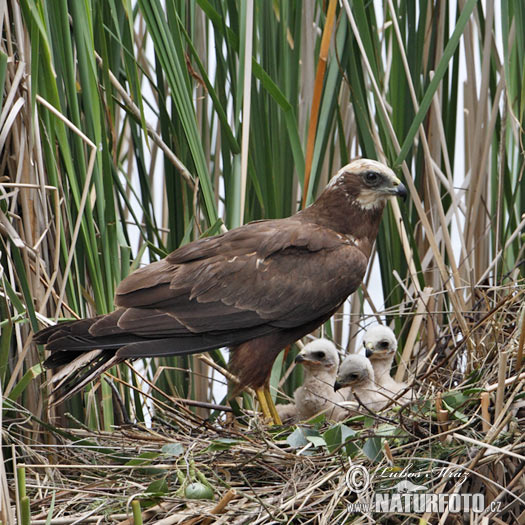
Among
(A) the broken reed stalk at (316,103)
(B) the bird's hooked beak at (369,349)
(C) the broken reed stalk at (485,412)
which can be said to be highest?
(A) the broken reed stalk at (316,103)

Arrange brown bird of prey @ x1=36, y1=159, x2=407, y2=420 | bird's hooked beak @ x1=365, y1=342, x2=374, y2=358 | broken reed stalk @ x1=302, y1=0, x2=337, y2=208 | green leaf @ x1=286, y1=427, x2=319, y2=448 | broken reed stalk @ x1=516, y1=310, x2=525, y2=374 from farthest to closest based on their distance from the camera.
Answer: bird's hooked beak @ x1=365, y1=342, x2=374, y2=358, broken reed stalk @ x1=302, y1=0, x2=337, y2=208, brown bird of prey @ x1=36, y1=159, x2=407, y2=420, green leaf @ x1=286, y1=427, x2=319, y2=448, broken reed stalk @ x1=516, y1=310, x2=525, y2=374

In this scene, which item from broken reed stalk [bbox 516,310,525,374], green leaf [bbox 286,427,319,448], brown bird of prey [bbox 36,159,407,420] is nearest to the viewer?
broken reed stalk [bbox 516,310,525,374]

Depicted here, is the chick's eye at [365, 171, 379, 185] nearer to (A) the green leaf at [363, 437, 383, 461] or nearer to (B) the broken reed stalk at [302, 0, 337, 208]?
(B) the broken reed stalk at [302, 0, 337, 208]

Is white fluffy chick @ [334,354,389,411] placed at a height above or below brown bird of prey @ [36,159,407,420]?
below

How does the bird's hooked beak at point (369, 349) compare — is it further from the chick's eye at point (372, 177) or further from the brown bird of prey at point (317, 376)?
the chick's eye at point (372, 177)

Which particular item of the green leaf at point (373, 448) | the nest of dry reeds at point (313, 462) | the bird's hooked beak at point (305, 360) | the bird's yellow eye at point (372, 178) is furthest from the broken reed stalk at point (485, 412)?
the bird's yellow eye at point (372, 178)

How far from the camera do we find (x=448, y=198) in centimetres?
367

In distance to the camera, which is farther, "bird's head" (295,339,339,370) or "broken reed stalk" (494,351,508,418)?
"bird's head" (295,339,339,370)

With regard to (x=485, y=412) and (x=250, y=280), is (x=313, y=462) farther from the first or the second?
(x=250, y=280)

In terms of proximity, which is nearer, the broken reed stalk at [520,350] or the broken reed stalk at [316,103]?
the broken reed stalk at [520,350]

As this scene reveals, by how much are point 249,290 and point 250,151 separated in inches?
21.6

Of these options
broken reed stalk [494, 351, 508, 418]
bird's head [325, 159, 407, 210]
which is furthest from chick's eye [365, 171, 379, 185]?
→ broken reed stalk [494, 351, 508, 418]

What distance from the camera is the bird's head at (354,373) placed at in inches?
123

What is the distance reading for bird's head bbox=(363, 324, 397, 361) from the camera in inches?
128
